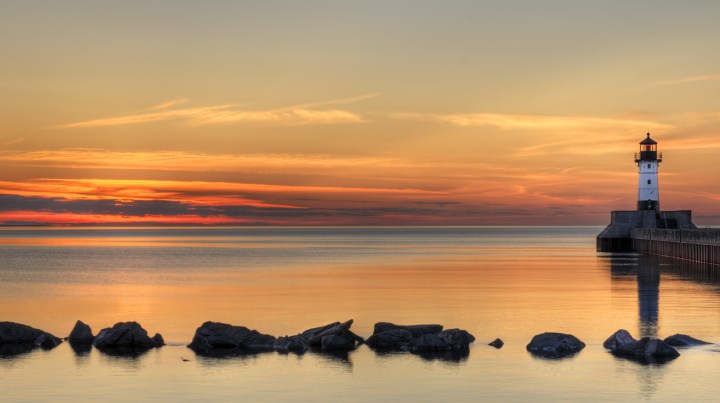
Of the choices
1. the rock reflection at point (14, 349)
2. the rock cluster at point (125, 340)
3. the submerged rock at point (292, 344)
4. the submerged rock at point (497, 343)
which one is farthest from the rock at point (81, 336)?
the submerged rock at point (497, 343)

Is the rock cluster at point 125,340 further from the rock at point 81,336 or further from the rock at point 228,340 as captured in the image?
the rock at point 228,340

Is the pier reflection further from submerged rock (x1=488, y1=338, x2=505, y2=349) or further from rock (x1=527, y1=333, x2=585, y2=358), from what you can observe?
submerged rock (x1=488, y1=338, x2=505, y2=349)

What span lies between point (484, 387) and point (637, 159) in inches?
2735

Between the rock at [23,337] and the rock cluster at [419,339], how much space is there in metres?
8.36

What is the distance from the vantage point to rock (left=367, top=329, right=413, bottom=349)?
2469cm

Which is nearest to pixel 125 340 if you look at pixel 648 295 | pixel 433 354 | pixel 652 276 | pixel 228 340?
pixel 228 340

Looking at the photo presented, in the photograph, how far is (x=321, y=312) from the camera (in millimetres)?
35469

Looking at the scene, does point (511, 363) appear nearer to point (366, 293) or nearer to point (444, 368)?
point (444, 368)

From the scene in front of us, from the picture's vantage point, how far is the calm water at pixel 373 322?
19859mm

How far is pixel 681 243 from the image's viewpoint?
69.8m

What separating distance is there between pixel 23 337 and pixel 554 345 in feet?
45.3

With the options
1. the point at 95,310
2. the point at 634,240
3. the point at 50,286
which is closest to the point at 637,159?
the point at 634,240

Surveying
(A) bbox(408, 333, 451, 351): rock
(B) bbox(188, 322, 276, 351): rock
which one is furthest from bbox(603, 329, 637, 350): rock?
(B) bbox(188, 322, 276, 351): rock

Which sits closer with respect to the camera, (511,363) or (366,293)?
(511,363)
